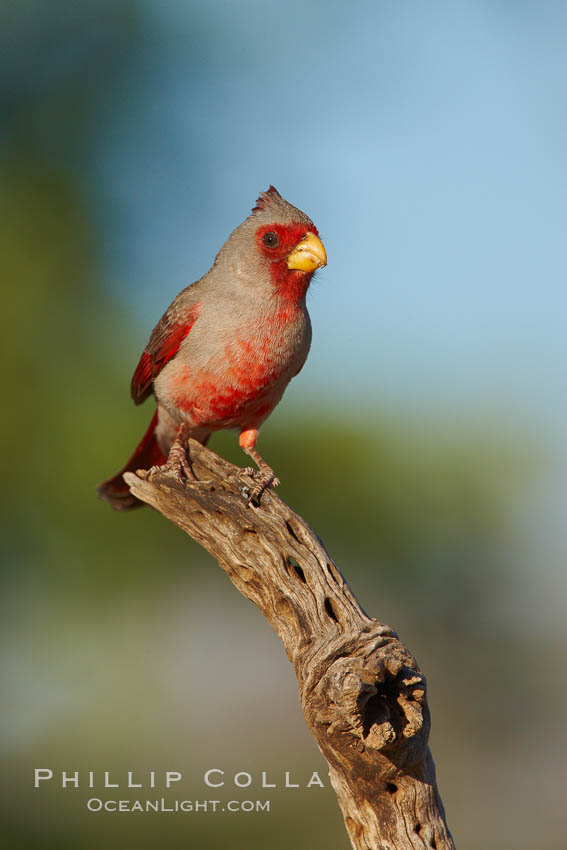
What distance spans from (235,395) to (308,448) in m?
4.60

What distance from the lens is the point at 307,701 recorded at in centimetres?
315

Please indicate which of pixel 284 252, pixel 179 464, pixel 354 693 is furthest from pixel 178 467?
pixel 354 693

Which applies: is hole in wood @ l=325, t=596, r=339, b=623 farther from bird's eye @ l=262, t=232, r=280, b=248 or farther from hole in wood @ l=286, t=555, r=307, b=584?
bird's eye @ l=262, t=232, r=280, b=248

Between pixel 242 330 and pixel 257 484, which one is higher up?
pixel 242 330

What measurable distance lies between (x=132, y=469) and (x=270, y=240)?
189 cm

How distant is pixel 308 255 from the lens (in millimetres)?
4711

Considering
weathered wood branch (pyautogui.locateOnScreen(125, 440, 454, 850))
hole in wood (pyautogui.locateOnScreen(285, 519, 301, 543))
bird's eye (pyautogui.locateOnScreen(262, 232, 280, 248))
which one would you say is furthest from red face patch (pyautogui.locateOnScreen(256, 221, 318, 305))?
weathered wood branch (pyautogui.locateOnScreen(125, 440, 454, 850))

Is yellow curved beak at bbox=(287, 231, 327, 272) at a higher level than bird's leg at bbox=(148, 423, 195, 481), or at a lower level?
higher

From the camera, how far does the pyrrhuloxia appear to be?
4.70 meters

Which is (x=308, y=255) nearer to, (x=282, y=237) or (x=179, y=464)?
(x=282, y=237)

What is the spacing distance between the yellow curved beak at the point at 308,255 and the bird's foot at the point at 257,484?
48.4 inches

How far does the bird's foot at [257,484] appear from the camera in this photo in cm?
408

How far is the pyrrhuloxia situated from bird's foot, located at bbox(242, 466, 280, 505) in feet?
0.32

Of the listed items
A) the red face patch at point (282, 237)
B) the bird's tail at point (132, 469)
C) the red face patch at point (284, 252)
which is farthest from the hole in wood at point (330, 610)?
the red face patch at point (282, 237)
